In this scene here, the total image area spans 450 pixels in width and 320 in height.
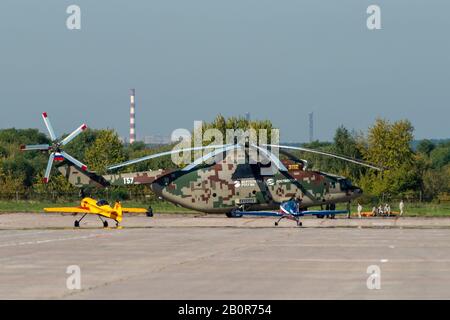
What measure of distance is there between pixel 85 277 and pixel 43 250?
36.6 ft

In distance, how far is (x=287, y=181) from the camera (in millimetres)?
59938

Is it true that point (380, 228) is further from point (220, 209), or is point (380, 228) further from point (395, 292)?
point (395, 292)

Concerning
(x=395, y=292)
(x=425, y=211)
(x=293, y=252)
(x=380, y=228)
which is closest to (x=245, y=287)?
(x=395, y=292)

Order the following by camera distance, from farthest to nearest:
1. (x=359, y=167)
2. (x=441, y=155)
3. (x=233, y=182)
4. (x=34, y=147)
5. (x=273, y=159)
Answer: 1. (x=441, y=155)
2. (x=359, y=167)
3. (x=233, y=182)
4. (x=273, y=159)
5. (x=34, y=147)

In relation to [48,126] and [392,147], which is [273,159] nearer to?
[48,126]

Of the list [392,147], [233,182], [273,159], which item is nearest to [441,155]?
[392,147]

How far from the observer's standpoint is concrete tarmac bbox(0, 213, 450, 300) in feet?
76.6

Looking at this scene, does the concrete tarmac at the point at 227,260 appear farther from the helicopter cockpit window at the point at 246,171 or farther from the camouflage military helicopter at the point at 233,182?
the helicopter cockpit window at the point at 246,171

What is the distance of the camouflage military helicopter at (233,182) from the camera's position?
59.8m

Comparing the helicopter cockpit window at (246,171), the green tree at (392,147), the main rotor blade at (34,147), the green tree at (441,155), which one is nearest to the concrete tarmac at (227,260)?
the helicopter cockpit window at (246,171)

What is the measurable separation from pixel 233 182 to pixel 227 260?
2813 cm

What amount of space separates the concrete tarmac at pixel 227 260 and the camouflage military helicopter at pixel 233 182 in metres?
3.90

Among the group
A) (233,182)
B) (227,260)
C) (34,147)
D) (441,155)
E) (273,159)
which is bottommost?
(227,260)

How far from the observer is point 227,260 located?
32250 mm
